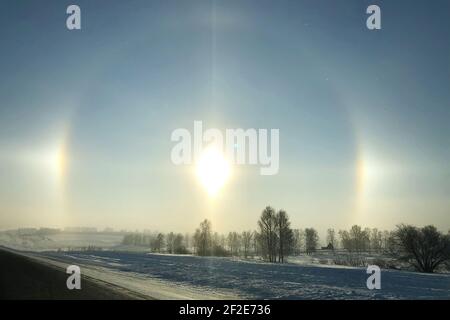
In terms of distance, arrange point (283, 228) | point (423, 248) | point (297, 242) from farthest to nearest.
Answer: point (297, 242) → point (283, 228) → point (423, 248)

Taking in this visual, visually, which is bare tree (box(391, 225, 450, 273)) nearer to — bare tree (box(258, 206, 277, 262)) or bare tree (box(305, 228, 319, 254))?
bare tree (box(258, 206, 277, 262))

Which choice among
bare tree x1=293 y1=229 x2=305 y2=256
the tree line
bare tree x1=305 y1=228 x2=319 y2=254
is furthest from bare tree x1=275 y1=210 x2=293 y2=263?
bare tree x1=305 y1=228 x2=319 y2=254

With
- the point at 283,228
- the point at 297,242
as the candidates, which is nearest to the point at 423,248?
the point at 283,228

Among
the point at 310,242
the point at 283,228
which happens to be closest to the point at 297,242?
the point at 310,242

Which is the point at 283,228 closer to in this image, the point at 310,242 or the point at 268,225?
the point at 268,225

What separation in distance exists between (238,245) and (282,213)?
86724 millimetres

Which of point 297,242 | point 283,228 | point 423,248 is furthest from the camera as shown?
point 297,242

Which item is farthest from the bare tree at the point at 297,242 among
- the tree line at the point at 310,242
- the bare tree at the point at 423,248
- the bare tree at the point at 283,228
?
the bare tree at the point at 423,248

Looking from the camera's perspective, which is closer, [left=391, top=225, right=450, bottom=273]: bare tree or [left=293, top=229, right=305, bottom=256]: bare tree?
[left=391, top=225, right=450, bottom=273]: bare tree

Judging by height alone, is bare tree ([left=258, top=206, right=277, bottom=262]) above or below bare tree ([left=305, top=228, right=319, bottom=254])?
above

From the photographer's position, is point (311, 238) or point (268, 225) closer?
point (268, 225)

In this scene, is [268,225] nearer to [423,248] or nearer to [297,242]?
[423,248]

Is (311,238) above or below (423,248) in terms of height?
below
